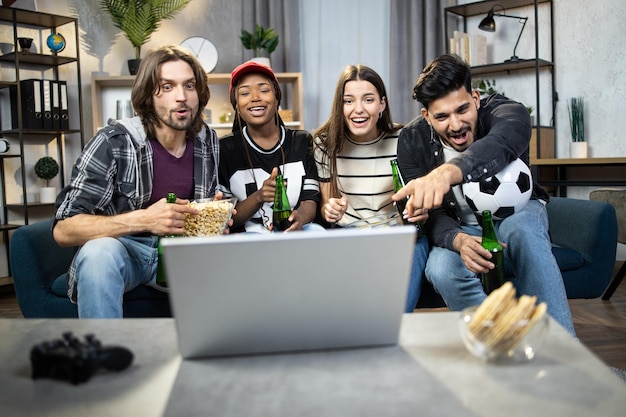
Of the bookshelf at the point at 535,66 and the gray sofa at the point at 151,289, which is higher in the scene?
the bookshelf at the point at 535,66

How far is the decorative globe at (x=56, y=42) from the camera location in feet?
13.8

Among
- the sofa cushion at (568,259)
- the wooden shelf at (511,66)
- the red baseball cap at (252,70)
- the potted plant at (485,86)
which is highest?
the wooden shelf at (511,66)

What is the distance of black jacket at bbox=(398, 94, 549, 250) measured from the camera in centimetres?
182

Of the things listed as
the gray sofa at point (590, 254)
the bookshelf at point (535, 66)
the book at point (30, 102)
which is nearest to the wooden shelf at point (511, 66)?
the bookshelf at point (535, 66)

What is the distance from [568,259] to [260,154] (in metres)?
1.16

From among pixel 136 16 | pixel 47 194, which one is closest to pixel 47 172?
pixel 47 194

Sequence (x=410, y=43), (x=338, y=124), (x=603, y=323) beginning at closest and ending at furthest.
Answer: (x=338, y=124) → (x=603, y=323) → (x=410, y=43)

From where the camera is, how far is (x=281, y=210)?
7.45 feet

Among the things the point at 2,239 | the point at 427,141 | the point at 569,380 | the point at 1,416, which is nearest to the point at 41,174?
the point at 2,239

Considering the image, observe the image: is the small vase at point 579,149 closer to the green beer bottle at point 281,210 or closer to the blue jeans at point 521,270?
the blue jeans at point 521,270

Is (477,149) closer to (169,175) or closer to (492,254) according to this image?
(492,254)

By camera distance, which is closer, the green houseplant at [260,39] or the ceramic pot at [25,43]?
the ceramic pot at [25,43]

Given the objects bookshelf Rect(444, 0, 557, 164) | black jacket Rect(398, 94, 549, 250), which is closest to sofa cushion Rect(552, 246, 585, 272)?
black jacket Rect(398, 94, 549, 250)

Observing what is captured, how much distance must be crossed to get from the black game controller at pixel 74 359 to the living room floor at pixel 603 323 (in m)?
1.63
